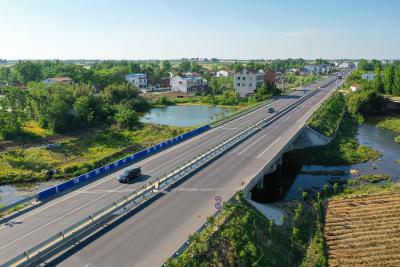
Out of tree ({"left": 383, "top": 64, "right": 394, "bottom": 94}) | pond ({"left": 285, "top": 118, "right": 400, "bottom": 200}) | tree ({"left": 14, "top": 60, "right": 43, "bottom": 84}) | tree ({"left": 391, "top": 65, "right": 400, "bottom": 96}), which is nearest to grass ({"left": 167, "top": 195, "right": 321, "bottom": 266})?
pond ({"left": 285, "top": 118, "right": 400, "bottom": 200})

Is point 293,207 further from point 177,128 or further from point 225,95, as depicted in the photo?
point 225,95

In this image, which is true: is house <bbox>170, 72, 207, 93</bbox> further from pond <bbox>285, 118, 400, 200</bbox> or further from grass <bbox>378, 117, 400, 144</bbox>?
pond <bbox>285, 118, 400, 200</bbox>

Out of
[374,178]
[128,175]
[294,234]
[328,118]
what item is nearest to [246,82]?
[328,118]

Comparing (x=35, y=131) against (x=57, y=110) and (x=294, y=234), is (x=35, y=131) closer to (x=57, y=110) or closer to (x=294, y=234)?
(x=57, y=110)

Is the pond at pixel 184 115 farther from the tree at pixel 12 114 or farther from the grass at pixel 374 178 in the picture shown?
the grass at pixel 374 178

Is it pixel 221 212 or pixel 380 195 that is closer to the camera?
pixel 221 212

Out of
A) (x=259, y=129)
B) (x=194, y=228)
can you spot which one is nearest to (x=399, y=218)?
(x=194, y=228)

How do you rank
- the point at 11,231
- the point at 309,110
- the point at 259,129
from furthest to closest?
the point at 309,110 → the point at 259,129 → the point at 11,231
